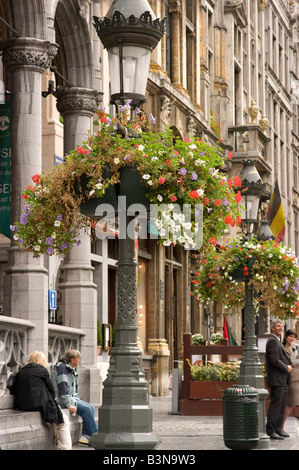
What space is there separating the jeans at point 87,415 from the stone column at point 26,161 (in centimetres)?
165

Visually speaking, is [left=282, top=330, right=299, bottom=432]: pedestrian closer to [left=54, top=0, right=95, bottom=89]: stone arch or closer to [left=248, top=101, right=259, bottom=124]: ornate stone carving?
[left=54, top=0, right=95, bottom=89]: stone arch

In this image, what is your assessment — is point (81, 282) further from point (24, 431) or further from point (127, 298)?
point (127, 298)

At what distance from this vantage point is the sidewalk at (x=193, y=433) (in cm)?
1369

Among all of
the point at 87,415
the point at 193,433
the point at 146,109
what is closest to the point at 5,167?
the point at 87,415

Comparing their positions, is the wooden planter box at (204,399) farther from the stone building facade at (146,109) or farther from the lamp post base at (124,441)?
the lamp post base at (124,441)

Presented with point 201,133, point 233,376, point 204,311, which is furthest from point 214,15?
point 233,376

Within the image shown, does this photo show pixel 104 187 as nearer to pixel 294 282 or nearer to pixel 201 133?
pixel 294 282

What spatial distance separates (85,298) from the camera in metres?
19.1

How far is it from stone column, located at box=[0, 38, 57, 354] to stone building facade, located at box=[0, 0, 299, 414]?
0.06 feet

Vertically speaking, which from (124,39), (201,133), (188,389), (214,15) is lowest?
(188,389)

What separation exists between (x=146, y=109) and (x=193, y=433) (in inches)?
614

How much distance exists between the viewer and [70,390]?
13891 mm

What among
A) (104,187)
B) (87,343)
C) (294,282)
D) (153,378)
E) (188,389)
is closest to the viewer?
(104,187)

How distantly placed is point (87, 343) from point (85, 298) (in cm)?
89
